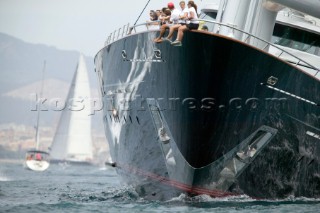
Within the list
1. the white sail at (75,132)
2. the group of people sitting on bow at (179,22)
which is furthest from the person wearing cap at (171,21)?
the white sail at (75,132)

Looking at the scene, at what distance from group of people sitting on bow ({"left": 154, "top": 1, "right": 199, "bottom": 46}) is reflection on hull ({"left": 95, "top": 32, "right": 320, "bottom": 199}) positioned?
A: 0.69ft

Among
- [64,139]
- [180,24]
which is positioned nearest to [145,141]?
[180,24]

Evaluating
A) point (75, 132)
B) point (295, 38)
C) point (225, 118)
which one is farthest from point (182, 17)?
Answer: point (75, 132)

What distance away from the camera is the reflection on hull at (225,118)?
17141mm

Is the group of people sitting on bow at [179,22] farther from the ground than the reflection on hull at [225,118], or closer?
farther from the ground

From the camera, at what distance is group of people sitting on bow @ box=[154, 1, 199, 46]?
17094mm

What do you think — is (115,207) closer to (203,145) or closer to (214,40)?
(203,145)

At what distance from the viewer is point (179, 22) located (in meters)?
17.2

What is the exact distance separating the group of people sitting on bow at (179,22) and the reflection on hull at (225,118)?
21 cm

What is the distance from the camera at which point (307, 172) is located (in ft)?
61.1

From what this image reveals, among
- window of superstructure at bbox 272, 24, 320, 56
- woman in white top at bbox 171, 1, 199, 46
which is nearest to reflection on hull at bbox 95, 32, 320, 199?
woman in white top at bbox 171, 1, 199, 46

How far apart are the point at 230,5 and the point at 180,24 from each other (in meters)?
2.80

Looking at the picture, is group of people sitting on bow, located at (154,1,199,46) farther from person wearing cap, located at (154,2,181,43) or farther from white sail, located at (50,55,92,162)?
white sail, located at (50,55,92,162)

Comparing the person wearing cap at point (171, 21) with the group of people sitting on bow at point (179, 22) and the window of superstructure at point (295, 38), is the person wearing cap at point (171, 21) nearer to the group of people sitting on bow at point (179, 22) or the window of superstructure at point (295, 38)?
the group of people sitting on bow at point (179, 22)
